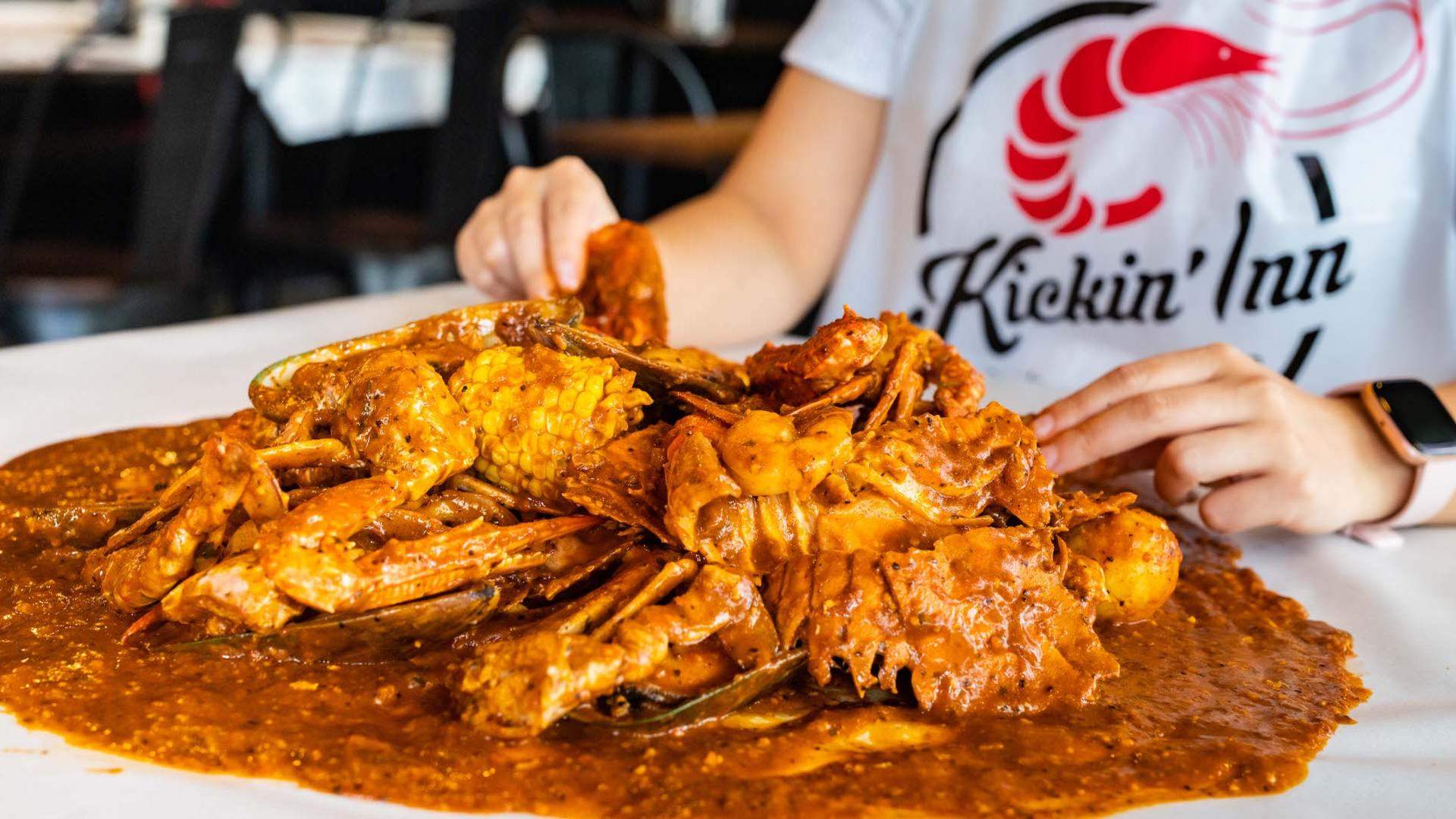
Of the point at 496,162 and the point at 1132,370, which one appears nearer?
the point at 1132,370

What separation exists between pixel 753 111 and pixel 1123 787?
7.69m

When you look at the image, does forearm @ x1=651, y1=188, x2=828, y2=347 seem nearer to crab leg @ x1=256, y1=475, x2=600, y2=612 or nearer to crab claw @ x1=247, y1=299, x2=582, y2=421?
crab claw @ x1=247, y1=299, x2=582, y2=421

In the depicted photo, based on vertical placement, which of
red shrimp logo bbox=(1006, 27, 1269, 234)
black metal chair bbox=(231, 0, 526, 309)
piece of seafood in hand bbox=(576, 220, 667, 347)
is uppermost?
red shrimp logo bbox=(1006, 27, 1269, 234)

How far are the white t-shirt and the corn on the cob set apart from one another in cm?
156

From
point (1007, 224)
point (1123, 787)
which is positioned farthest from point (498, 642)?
point (1007, 224)

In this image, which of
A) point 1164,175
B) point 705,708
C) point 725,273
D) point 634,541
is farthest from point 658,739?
point 1164,175

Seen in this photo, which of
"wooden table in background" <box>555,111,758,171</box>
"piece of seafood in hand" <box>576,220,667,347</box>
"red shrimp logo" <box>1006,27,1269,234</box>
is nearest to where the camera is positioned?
"piece of seafood in hand" <box>576,220,667,347</box>

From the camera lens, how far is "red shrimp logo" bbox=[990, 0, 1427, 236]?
2.25 meters

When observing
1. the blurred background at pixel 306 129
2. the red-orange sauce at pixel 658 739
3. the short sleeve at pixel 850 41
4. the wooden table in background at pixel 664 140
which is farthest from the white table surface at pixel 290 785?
the wooden table in background at pixel 664 140

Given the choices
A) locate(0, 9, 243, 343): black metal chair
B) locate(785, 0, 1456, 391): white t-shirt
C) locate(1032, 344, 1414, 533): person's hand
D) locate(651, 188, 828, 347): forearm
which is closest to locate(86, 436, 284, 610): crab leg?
locate(1032, 344, 1414, 533): person's hand

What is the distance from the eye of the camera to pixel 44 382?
2.01 metres

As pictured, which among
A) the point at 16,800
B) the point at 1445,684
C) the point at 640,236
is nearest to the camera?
the point at 16,800

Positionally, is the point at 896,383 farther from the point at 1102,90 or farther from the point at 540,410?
the point at 1102,90

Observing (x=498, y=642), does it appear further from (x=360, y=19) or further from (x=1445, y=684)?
(x=360, y=19)
